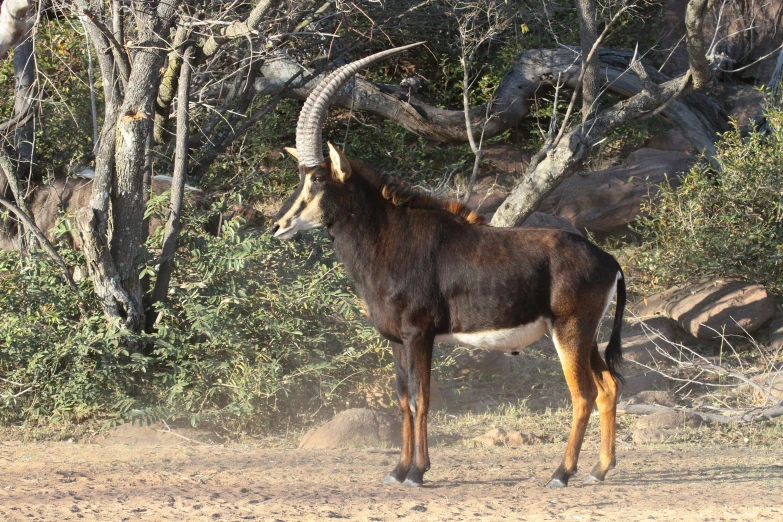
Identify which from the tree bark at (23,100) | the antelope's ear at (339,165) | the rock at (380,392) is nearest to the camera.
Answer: the antelope's ear at (339,165)

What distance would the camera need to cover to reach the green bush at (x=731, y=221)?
11789mm

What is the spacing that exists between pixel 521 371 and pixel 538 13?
541 cm

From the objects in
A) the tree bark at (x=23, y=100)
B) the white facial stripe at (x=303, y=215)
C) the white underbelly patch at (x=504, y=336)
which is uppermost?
the tree bark at (x=23, y=100)

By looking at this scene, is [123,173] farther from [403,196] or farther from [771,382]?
[771,382]

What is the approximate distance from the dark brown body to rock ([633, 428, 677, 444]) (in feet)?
6.60

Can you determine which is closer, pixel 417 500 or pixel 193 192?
pixel 417 500

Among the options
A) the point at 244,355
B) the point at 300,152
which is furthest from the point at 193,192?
the point at 300,152

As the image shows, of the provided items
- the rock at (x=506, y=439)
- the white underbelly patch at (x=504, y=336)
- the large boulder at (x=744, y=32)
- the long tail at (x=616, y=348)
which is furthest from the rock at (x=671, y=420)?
the large boulder at (x=744, y=32)

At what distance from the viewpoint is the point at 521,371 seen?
1066cm

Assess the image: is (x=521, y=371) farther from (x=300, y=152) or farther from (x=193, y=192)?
(x=300, y=152)

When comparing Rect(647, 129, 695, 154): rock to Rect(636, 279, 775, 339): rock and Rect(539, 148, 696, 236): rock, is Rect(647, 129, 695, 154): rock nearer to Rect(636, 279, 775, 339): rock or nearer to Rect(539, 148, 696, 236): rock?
Rect(539, 148, 696, 236): rock

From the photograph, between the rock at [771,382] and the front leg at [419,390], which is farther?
the rock at [771,382]

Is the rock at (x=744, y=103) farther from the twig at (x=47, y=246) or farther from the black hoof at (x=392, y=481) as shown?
the black hoof at (x=392, y=481)

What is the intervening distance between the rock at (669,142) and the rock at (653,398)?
806cm
